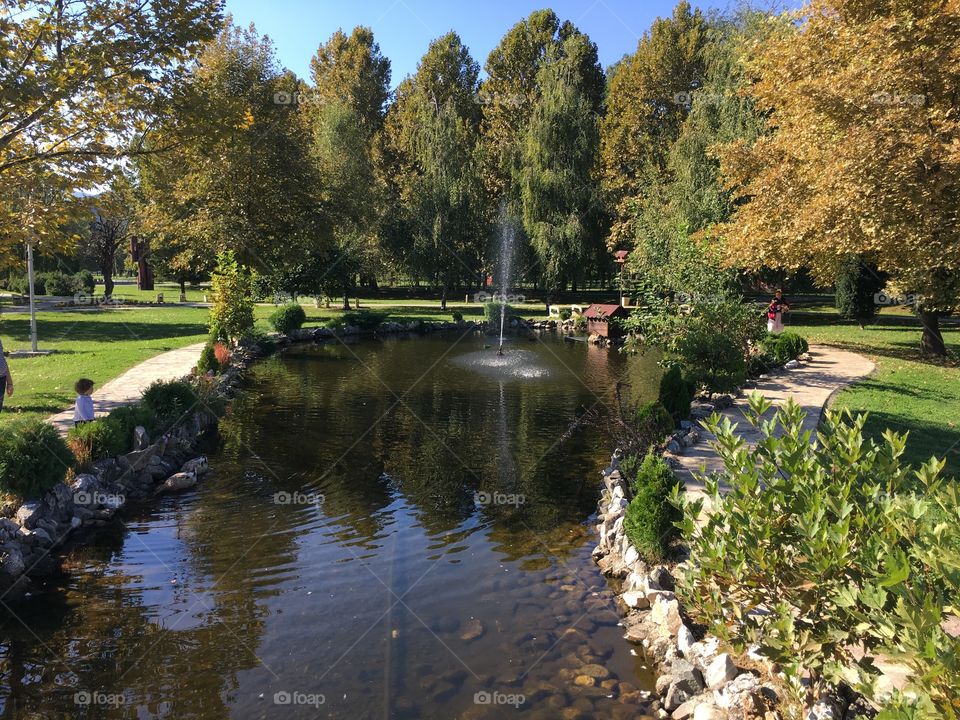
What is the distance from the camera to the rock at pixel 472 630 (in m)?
6.81

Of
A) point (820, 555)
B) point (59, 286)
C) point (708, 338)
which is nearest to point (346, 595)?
point (820, 555)

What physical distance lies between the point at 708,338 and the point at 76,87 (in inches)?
580

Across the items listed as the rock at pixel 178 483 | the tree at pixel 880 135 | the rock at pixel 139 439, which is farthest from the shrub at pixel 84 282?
the tree at pixel 880 135

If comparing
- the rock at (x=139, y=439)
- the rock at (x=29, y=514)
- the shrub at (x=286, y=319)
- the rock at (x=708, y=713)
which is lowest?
the rock at (x=708, y=713)

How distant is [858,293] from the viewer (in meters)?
29.7

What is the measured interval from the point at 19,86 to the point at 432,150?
33555 mm

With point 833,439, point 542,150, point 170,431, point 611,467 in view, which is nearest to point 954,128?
point 611,467

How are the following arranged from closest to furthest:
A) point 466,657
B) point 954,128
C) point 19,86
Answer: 1. point 466,657
2. point 19,86
3. point 954,128

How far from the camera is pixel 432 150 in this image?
4328 cm

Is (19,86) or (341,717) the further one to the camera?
(19,86)

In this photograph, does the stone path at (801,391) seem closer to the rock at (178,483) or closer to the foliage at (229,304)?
the rock at (178,483)

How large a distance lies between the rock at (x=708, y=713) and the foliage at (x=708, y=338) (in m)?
10.8

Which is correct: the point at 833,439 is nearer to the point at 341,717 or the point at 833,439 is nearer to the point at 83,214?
the point at 341,717

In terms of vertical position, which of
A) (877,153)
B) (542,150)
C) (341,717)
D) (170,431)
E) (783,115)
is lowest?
(341,717)
